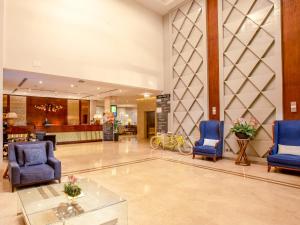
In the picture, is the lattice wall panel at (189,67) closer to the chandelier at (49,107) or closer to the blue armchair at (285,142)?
the blue armchair at (285,142)

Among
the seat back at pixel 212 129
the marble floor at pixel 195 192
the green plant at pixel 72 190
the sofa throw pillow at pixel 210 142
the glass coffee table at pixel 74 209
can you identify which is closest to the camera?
the glass coffee table at pixel 74 209

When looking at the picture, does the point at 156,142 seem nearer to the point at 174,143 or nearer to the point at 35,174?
the point at 174,143

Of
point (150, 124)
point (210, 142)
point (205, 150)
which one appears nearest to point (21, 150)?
point (205, 150)

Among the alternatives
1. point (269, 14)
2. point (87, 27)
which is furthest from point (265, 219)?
point (87, 27)

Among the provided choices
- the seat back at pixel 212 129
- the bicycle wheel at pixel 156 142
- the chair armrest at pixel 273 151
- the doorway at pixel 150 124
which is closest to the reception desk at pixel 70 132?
the doorway at pixel 150 124

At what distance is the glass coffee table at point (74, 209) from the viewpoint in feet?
7.03

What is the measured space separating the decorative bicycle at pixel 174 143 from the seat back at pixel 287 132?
297 centimetres

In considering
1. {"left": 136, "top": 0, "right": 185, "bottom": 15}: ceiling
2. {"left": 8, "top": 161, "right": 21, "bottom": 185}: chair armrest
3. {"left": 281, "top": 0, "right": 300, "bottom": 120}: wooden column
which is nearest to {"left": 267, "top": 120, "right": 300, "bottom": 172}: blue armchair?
{"left": 281, "top": 0, "right": 300, "bottom": 120}: wooden column

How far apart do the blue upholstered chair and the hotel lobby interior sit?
32mm

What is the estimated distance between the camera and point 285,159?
4.31 m

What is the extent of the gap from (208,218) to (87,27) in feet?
21.0

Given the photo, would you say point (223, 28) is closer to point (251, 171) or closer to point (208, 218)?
point (251, 171)

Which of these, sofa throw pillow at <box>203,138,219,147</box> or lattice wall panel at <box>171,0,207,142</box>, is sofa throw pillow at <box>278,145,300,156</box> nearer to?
sofa throw pillow at <box>203,138,219,147</box>

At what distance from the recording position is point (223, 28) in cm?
657
